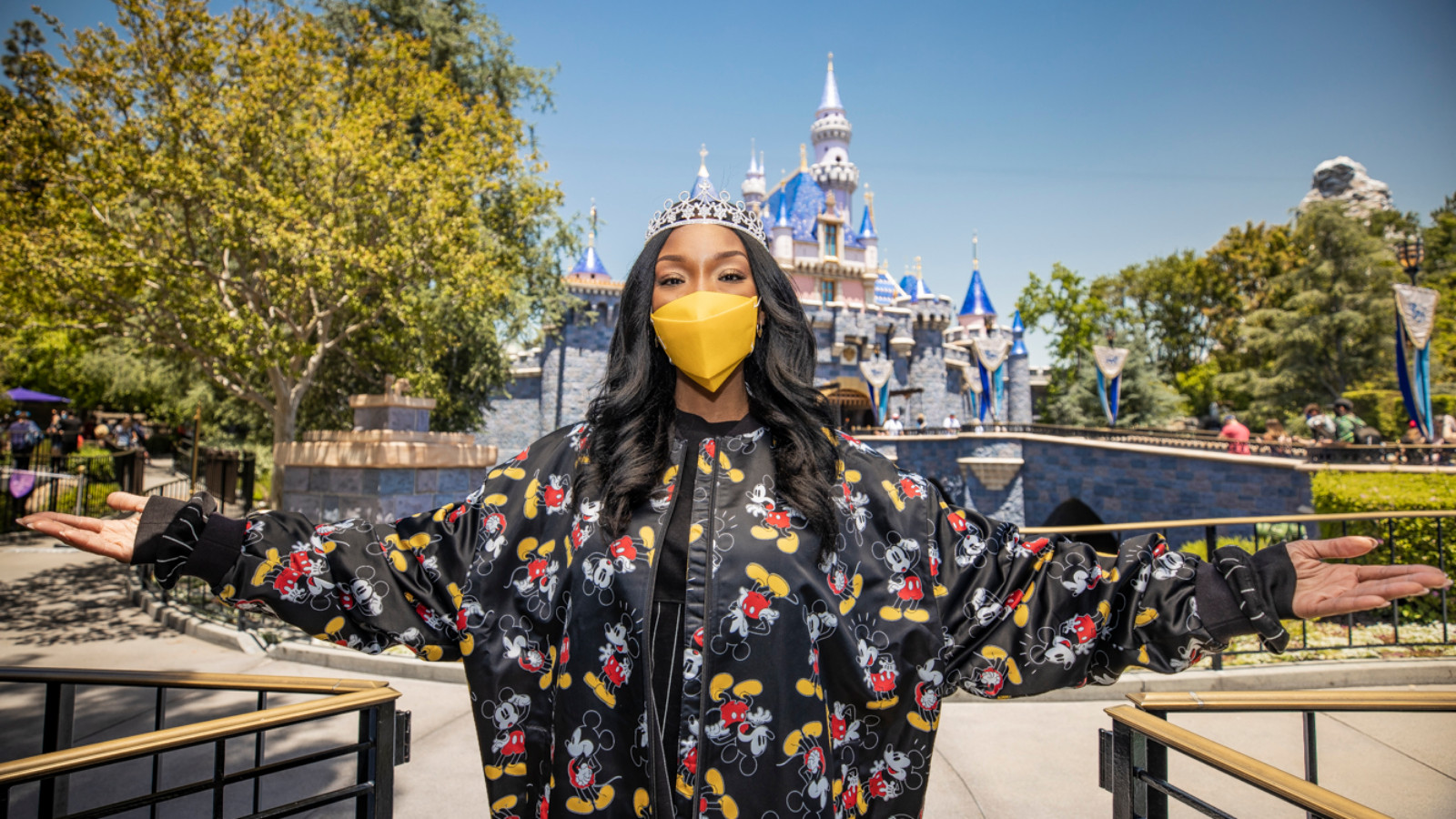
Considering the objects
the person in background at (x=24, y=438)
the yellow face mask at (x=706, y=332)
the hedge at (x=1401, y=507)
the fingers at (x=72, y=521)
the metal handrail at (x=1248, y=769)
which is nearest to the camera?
the metal handrail at (x=1248, y=769)

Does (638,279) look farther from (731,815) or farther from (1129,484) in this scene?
(1129,484)

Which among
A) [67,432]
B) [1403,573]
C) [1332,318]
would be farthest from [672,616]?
[1332,318]

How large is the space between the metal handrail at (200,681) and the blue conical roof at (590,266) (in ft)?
98.5

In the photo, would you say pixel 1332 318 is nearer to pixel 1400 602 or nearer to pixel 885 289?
pixel 885 289

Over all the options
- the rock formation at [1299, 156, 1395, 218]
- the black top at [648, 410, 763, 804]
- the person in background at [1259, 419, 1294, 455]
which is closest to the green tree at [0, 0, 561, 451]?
the black top at [648, 410, 763, 804]

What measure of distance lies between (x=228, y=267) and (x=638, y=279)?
388 inches

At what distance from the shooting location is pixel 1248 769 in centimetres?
153

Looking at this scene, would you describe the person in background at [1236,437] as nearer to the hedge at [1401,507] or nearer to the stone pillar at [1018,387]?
the hedge at [1401,507]

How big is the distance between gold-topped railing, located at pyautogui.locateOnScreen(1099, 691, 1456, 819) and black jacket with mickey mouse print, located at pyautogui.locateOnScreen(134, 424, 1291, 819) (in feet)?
0.78

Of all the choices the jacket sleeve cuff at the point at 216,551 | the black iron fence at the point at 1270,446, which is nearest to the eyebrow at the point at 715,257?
the jacket sleeve cuff at the point at 216,551

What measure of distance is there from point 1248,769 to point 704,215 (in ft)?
5.73

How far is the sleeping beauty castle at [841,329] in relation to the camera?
2844cm

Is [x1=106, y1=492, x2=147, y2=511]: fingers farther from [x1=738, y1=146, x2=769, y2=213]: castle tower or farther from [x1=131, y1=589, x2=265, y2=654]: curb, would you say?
[x1=738, y1=146, x2=769, y2=213]: castle tower

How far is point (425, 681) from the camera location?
17.0ft
